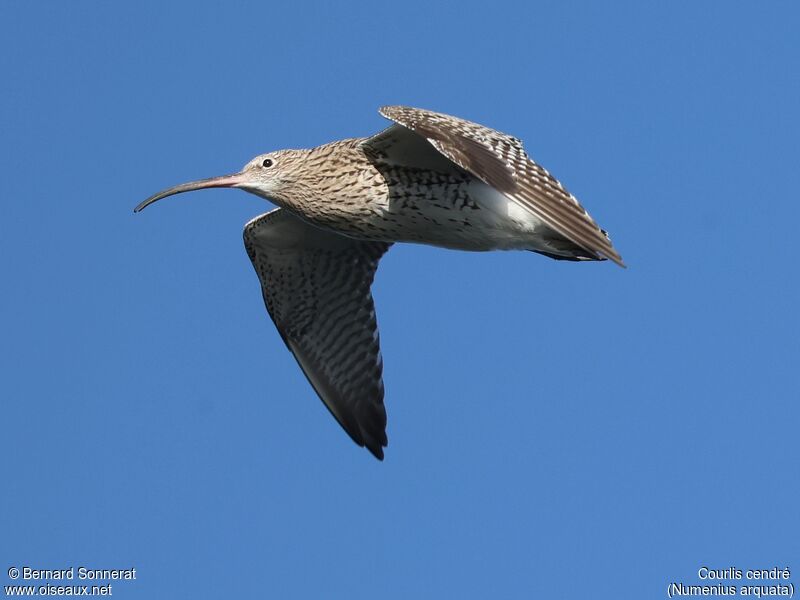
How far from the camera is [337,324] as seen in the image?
14883mm

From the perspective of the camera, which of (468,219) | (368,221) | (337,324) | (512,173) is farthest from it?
(337,324)

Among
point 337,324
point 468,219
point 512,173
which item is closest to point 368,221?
point 468,219

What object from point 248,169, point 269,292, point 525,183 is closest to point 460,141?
point 525,183

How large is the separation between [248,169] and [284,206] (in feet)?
1.51

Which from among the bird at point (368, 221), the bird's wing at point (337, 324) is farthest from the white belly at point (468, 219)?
the bird's wing at point (337, 324)

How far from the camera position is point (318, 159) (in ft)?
40.5

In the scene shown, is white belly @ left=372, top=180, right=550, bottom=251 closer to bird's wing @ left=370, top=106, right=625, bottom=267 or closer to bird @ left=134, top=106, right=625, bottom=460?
bird @ left=134, top=106, right=625, bottom=460

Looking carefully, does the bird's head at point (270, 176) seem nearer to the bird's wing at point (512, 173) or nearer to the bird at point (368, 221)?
the bird at point (368, 221)

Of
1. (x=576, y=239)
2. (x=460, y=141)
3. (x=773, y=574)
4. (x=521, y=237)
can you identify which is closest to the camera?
(x=576, y=239)

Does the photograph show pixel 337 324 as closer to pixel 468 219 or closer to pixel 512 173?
pixel 468 219

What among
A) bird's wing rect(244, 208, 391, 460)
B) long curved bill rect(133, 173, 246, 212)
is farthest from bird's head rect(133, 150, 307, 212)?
bird's wing rect(244, 208, 391, 460)

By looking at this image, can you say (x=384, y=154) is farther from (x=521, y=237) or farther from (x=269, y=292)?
(x=269, y=292)

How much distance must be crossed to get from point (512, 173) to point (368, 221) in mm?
1630

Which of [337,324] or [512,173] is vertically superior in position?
[337,324]
